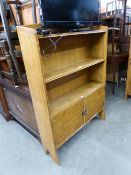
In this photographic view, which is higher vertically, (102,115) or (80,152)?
(102,115)

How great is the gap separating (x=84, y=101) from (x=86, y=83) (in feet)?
1.49

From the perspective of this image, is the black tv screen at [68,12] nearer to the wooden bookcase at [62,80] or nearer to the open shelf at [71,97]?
the wooden bookcase at [62,80]

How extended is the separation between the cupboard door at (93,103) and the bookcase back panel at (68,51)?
469mm

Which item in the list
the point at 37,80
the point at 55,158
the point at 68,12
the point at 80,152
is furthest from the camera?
the point at 80,152

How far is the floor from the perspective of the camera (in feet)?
4.70

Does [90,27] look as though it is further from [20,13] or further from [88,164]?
[88,164]

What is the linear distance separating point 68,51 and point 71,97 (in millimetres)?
543

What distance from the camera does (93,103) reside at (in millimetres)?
1818

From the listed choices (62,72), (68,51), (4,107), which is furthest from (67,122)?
(4,107)

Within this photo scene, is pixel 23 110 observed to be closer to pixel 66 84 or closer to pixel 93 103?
pixel 66 84

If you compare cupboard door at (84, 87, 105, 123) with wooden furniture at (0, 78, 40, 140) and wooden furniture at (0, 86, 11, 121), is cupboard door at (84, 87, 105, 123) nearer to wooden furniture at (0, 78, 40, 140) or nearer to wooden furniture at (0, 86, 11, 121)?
wooden furniture at (0, 78, 40, 140)

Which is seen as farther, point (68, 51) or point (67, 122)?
point (68, 51)

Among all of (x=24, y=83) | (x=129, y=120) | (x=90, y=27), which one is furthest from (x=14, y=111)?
(x=129, y=120)

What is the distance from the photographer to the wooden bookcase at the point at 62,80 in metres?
1.17
